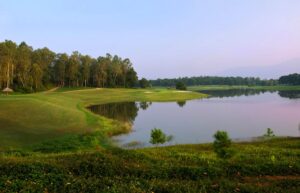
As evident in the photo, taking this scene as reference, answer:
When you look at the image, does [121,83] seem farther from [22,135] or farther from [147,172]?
[147,172]

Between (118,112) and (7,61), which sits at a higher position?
(7,61)

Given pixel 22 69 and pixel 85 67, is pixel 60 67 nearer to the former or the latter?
pixel 85 67

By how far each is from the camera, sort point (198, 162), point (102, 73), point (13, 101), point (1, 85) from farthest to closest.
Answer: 1. point (102, 73)
2. point (1, 85)
3. point (13, 101)
4. point (198, 162)

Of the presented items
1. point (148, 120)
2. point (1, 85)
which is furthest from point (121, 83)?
point (148, 120)

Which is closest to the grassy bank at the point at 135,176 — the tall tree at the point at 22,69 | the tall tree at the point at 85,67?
the tall tree at the point at 22,69

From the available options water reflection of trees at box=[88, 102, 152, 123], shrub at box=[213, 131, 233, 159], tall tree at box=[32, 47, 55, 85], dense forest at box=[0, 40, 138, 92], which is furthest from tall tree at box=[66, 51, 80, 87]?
shrub at box=[213, 131, 233, 159]

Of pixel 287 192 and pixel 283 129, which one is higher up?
pixel 287 192

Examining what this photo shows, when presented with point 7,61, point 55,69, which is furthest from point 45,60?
point 7,61

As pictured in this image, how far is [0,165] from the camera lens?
11844 millimetres

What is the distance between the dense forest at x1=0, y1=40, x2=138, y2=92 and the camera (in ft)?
295

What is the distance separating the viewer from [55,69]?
115m

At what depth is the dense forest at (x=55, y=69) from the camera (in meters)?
89.9

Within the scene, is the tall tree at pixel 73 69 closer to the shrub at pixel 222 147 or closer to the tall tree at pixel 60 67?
the tall tree at pixel 60 67

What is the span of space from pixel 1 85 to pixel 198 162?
83673 millimetres
